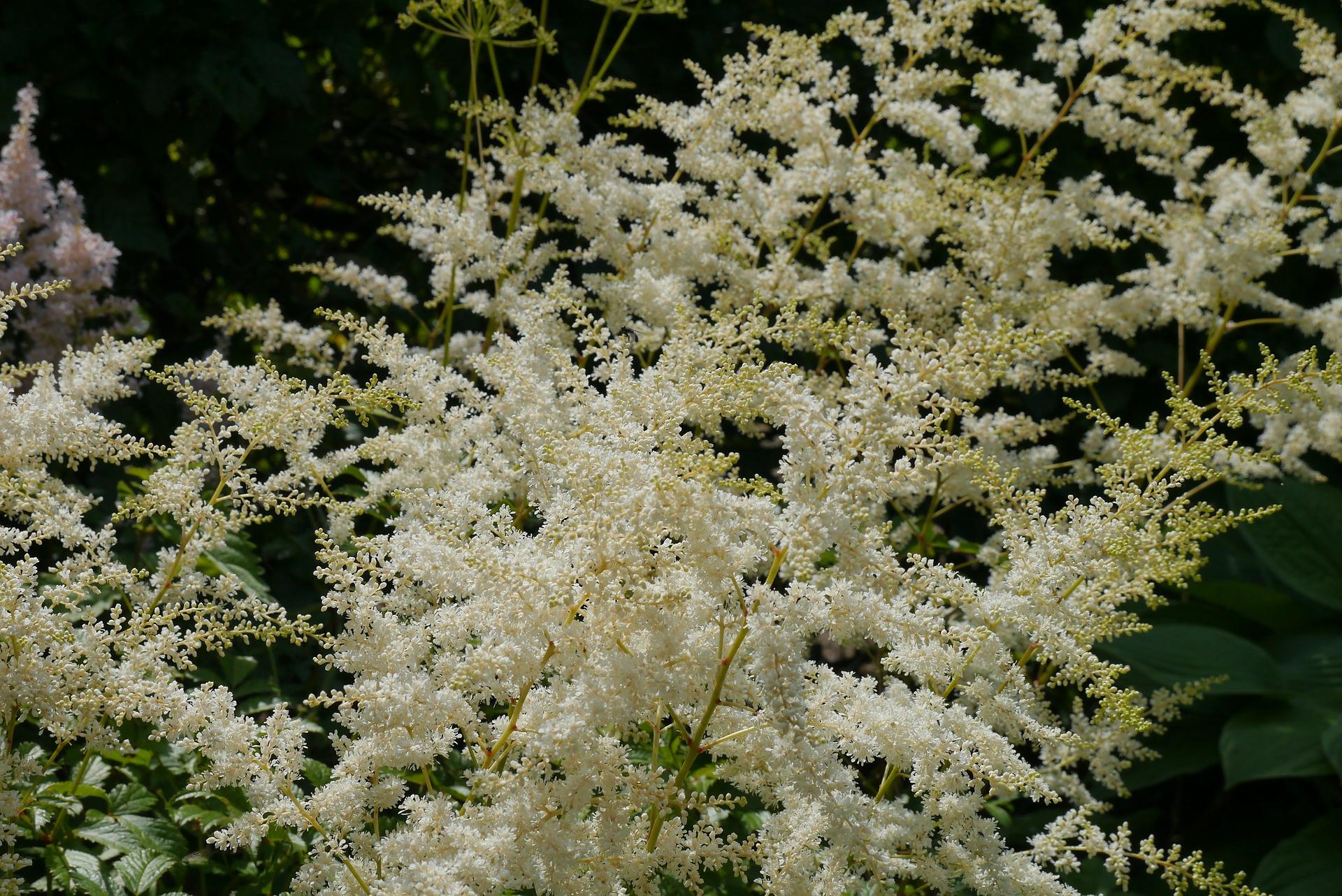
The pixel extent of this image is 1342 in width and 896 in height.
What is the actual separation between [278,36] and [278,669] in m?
1.91

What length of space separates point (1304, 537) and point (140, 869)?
147 inches

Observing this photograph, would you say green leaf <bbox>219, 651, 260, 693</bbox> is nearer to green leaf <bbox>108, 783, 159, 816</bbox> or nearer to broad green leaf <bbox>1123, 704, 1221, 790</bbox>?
green leaf <bbox>108, 783, 159, 816</bbox>

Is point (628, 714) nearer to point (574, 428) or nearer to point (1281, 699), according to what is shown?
point (574, 428)

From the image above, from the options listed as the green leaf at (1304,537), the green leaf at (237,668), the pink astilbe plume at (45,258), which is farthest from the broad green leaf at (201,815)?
the green leaf at (1304,537)

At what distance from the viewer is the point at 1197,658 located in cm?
368

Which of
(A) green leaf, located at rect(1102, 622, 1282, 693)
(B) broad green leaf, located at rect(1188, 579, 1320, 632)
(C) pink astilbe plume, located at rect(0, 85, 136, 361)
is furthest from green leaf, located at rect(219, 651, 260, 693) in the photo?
(B) broad green leaf, located at rect(1188, 579, 1320, 632)

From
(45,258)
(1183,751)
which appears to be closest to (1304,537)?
(1183,751)

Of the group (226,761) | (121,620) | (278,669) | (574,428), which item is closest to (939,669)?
(574,428)

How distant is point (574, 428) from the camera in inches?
66.7

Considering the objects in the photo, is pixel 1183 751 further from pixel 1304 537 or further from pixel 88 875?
pixel 88 875

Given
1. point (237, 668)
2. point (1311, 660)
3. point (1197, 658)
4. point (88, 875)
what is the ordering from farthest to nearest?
point (1311, 660) → point (1197, 658) → point (237, 668) → point (88, 875)

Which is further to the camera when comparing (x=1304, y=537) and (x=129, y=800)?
(x=1304, y=537)

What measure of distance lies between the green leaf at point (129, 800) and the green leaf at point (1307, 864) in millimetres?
2883

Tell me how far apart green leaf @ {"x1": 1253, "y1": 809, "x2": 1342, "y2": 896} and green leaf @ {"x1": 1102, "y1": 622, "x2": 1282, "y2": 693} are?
0.42 metres
